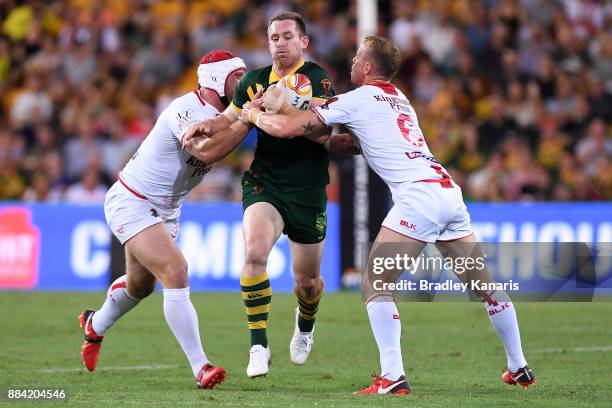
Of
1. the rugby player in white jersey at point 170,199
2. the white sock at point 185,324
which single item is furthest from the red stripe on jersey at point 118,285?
the white sock at point 185,324

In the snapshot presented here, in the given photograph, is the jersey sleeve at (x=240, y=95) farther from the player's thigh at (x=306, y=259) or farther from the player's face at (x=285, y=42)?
the player's thigh at (x=306, y=259)

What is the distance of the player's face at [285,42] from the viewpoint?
364 inches

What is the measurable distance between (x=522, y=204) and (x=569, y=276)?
574 cm

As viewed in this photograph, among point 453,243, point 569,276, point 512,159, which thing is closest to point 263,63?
point 512,159

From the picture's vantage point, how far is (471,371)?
9844mm

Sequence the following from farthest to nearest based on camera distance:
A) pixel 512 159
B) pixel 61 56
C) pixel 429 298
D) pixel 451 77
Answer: pixel 61 56
pixel 451 77
pixel 512 159
pixel 429 298

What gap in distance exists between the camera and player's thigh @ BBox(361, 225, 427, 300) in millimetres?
8039

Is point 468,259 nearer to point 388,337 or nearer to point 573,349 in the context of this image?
point 388,337

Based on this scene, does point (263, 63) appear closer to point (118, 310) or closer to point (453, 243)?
point (118, 310)

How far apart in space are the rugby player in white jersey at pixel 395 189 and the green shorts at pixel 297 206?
892 millimetres

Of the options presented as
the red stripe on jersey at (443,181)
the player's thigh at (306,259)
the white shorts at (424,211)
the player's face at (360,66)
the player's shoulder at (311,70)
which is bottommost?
the player's thigh at (306,259)

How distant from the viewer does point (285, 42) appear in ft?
30.3

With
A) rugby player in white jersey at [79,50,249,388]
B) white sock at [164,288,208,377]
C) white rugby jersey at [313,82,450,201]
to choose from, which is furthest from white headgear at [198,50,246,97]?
white sock at [164,288,208,377]

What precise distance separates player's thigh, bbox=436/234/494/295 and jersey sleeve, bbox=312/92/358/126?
1089mm
